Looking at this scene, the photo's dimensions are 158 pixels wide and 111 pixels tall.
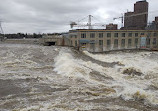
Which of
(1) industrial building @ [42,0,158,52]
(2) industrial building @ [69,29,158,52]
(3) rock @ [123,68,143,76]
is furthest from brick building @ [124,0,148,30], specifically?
(3) rock @ [123,68,143,76]

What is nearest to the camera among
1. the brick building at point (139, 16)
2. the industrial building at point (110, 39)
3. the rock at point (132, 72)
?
the rock at point (132, 72)

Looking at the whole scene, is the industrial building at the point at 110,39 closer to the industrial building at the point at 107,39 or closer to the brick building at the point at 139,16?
the industrial building at the point at 107,39

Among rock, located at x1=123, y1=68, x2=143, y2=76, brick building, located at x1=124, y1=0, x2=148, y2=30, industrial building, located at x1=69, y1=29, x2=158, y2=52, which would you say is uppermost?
brick building, located at x1=124, y1=0, x2=148, y2=30

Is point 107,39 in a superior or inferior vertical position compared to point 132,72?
superior

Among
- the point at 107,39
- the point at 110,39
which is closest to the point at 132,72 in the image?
the point at 107,39

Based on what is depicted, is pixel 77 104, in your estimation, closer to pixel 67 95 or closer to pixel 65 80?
pixel 67 95

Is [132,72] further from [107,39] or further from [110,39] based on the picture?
[110,39]

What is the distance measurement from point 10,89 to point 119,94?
726 cm

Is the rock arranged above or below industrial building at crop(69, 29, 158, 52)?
below

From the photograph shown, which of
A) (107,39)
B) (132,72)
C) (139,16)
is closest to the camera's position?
(132,72)

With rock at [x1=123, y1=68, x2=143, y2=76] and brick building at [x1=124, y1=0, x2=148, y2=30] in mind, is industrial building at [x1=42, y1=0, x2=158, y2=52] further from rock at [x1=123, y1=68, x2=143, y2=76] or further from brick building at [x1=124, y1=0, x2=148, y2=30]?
rock at [x1=123, y1=68, x2=143, y2=76]

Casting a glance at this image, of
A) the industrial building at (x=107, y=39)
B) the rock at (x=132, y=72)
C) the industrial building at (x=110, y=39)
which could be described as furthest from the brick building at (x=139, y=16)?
the rock at (x=132, y=72)

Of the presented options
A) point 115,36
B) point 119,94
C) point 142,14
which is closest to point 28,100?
point 119,94

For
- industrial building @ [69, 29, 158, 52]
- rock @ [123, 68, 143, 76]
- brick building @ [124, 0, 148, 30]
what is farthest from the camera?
brick building @ [124, 0, 148, 30]
